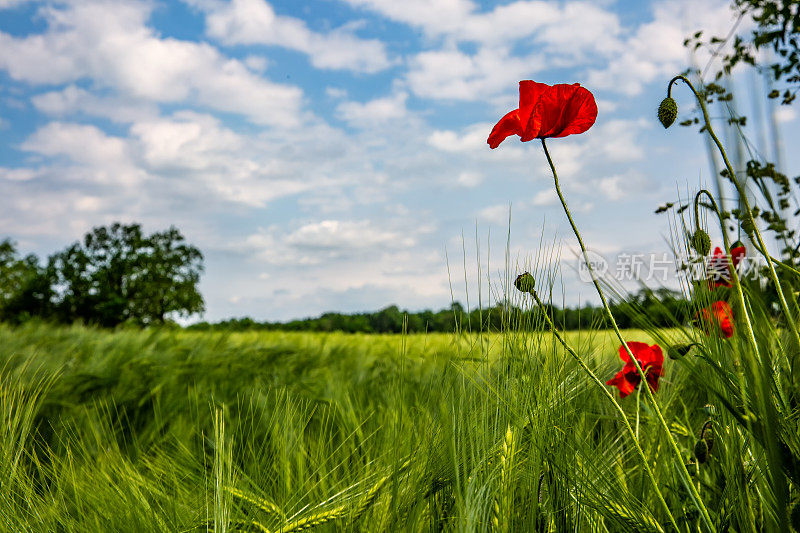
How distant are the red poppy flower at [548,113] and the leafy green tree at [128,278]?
19.2 m

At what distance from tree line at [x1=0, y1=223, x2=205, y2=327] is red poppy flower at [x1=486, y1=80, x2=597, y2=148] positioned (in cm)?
1948

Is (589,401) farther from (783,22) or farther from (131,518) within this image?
(783,22)

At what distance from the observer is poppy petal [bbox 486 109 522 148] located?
0.91 meters

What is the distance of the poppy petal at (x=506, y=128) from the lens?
2.97 ft

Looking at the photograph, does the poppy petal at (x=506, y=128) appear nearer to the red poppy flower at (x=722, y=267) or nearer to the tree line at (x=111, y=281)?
the red poppy flower at (x=722, y=267)

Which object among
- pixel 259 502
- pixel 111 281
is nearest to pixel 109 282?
pixel 111 281

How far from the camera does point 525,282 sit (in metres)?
0.86

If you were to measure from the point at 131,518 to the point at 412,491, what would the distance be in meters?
0.50

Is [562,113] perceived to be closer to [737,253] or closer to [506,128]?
[506,128]

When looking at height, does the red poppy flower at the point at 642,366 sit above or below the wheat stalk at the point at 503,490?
above

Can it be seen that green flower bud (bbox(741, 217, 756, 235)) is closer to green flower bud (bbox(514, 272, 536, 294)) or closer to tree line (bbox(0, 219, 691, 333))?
green flower bud (bbox(514, 272, 536, 294))

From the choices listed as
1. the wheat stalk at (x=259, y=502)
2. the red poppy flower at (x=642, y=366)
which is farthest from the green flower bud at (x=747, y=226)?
the wheat stalk at (x=259, y=502)

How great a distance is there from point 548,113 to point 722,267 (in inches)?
18.7

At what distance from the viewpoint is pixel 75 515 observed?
1289 mm
